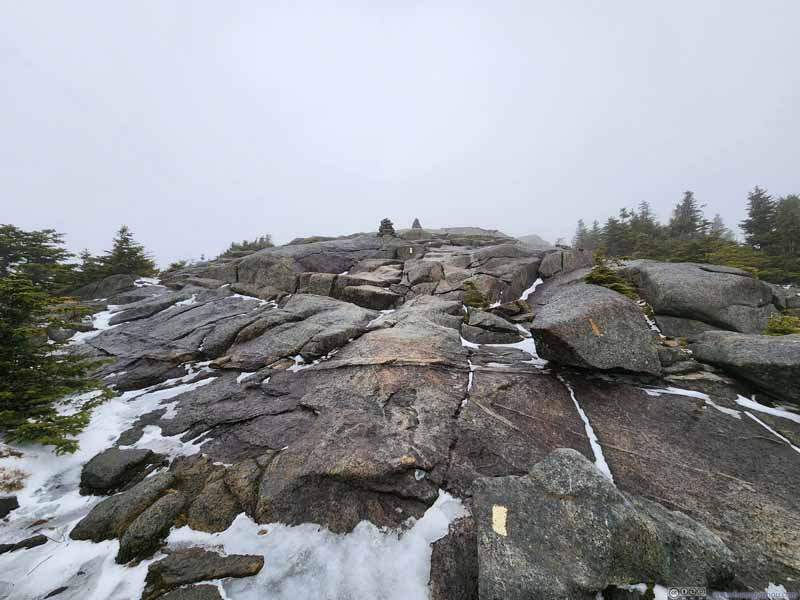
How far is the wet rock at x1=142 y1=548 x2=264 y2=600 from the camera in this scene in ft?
12.7

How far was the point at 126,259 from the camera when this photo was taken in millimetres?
20141

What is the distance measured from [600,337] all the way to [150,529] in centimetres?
1034

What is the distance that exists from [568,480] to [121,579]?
6768 mm

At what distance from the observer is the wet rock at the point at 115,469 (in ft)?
17.9

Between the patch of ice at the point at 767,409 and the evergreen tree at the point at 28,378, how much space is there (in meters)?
15.5

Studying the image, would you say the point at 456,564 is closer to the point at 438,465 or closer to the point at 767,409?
the point at 438,465

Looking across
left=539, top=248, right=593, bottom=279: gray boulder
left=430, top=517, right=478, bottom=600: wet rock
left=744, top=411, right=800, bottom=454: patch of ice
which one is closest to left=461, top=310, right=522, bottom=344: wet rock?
left=744, top=411, right=800, bottom=454: patch of ice

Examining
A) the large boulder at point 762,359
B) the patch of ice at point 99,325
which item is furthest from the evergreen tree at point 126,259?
the large boulder at point 762,359

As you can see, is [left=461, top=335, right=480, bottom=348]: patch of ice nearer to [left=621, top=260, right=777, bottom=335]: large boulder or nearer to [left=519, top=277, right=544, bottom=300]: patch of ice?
[left=621, top=260, right=777, bottom=335]: large boulder

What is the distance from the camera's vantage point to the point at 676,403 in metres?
6.74

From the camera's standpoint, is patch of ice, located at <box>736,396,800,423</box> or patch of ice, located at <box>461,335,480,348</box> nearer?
patch of ice, located at <box>736,396,800,423</box>

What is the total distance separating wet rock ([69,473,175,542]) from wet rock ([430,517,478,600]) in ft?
17.1

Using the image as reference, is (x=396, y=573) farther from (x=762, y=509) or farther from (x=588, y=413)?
(x=762, y=509)

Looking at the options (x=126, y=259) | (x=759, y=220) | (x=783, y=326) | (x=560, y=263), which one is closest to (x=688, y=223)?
(x=759, y=220)
